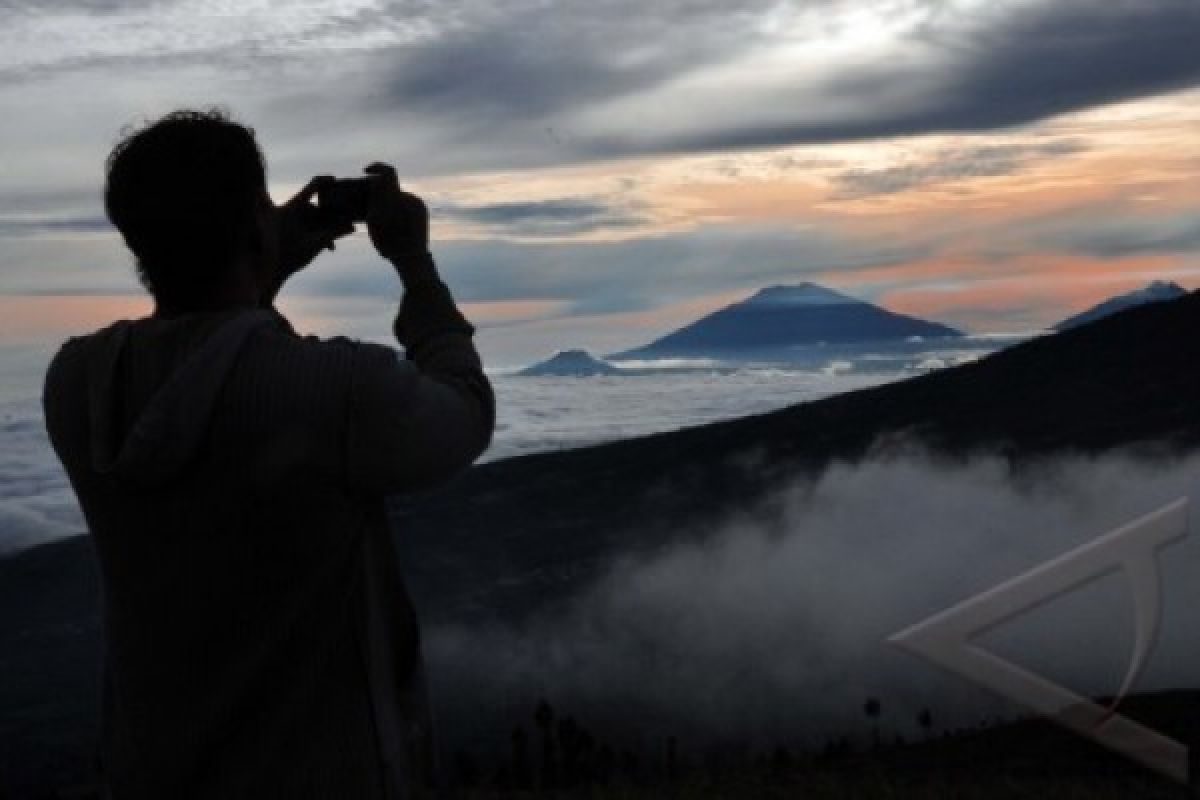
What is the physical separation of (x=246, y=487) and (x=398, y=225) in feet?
2.23

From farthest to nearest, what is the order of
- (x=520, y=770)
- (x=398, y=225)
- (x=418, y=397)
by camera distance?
(x=520, y=770) < (x=398, y=225) < (x=418, y=397)

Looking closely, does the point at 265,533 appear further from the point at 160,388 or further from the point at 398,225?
the point at 398,225

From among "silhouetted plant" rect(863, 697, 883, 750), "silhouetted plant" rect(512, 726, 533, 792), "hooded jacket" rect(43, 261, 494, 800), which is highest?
"hooded jacket" rect(43, 261, 494, 800)

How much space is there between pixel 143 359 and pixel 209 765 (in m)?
0.84

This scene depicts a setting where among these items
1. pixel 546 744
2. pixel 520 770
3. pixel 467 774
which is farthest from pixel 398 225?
pixel 546 744

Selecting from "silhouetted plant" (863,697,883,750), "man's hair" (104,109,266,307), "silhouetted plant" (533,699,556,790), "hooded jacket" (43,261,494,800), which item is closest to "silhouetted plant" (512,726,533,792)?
"silhouetted plant" (533,699,556,790)

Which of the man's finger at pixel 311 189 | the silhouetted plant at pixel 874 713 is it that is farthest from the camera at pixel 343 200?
the silhouetted plant at pixel 874 713

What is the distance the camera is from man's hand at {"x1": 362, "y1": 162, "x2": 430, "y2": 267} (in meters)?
4.16

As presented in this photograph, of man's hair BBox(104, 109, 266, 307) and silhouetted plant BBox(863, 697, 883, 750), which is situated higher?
man's hair BBox(104, 109, 266, 307)

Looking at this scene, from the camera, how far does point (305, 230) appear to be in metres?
4.35

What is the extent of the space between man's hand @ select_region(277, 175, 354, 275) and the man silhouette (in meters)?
0.29

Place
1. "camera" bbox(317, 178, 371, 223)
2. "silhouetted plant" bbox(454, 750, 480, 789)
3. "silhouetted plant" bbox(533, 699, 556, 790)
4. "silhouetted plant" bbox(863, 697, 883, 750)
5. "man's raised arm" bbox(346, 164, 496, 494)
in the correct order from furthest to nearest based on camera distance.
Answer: "silhouetted plant" bbox(863, 697, 883, 750) → "silhouetted plant" bbox(533, 699, 556, 790) → "silhouetted plant" bbox(454, 750, 480, 789) → "camera" bbox(317, 178, 371, 223) → "man's raised arm" bbox(346, 164, 496, 494)

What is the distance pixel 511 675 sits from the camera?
18600cm

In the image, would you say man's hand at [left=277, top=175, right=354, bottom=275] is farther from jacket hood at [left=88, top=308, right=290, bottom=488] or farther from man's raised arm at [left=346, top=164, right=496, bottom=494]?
jacket hood at [left=88, top=308, right=290, bottom=488]
